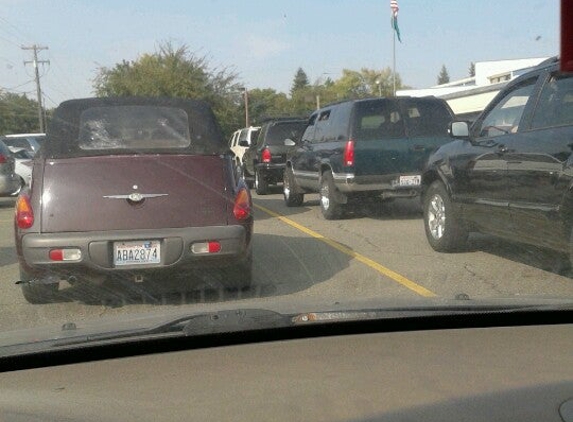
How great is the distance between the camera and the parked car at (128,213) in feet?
21.2

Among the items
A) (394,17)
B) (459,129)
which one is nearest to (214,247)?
(459,129)

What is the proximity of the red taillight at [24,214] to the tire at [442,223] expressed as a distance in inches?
175

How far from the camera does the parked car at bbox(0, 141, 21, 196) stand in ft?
57.2

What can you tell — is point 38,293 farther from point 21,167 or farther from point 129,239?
point 21,167

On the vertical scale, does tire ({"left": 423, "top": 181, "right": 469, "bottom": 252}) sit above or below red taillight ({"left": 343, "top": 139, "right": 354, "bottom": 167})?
below

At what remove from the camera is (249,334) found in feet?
11.1

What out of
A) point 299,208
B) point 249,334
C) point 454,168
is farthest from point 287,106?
point 249,334

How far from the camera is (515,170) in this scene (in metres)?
7.41

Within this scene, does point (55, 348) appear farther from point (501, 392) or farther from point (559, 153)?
point (559, 153)

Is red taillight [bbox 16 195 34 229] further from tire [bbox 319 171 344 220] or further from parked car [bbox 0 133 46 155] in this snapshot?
parked car [bbox 0 133 46 155]

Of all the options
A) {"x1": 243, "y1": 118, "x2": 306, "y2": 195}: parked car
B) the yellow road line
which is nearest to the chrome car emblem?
the yellow road line

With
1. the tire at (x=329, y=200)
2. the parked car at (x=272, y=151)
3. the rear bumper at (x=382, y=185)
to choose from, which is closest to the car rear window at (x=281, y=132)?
the parked car at (x=272, y=151)

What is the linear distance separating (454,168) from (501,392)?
21.1 feet

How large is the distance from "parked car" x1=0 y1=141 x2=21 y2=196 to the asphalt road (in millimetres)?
6001
